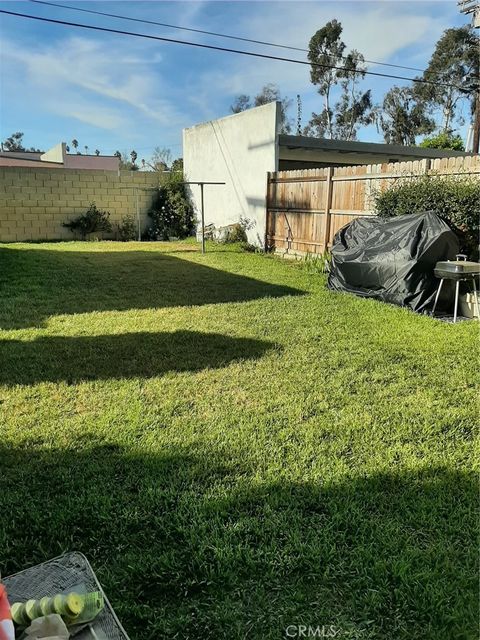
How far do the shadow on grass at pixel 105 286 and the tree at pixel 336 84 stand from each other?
94.0ft

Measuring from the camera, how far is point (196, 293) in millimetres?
6531

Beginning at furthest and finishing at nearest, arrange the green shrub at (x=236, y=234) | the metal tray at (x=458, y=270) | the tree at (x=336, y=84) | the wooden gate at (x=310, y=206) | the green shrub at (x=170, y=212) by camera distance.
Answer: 1. the tree at (x=336, y=84)
2. the green shrub at (x=170, y=212)
3. the green shrub at (x=236, y=234)
4. the wooden gate at (x=310, y=206)
5. the metal tray at (x=458, y=270)

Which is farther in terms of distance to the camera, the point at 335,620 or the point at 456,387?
the point at 456,387

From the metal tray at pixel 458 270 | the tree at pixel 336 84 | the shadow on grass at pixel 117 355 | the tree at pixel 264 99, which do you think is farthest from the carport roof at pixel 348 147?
the tree at pixel 264 99

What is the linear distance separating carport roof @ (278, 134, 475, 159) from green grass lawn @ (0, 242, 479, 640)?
7.35 meters

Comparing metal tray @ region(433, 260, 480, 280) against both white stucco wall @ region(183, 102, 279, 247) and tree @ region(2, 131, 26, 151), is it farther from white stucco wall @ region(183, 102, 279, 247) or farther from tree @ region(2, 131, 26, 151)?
tree @ region(2, 131, 26, 151)

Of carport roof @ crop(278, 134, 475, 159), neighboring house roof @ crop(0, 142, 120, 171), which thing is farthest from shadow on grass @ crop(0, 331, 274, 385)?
neighboring house roof @ crop(0, 142, 120, 171)

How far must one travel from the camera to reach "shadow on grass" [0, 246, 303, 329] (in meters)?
5.69

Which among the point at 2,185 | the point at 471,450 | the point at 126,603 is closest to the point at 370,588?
the point at 126,603

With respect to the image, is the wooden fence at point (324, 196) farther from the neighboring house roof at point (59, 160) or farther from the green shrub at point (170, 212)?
the neighboring house roof at point (59, 160)

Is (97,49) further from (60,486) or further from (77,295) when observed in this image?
(60,486)

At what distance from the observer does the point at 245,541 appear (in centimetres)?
184

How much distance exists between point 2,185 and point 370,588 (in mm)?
14085

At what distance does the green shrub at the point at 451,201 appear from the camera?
5641 mm
